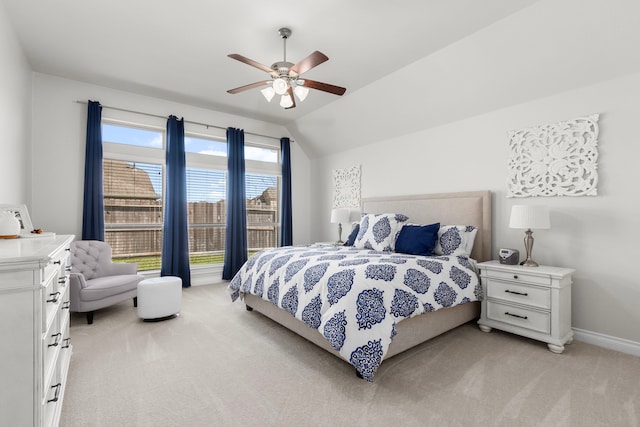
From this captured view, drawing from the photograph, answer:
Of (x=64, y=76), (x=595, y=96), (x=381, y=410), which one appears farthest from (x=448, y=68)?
(x=64, y=76)

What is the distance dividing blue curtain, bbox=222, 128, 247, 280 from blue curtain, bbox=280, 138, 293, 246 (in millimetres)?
857

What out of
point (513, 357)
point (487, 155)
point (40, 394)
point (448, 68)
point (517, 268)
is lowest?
point (513, 357)

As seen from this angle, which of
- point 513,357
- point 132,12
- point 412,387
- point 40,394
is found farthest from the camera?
point 132,12

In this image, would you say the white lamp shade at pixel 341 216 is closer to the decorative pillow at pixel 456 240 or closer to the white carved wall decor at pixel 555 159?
the decorative pillow at pixel 456 240

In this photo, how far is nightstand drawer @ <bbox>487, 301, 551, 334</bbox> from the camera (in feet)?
8.92

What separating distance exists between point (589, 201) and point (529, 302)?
44.3 inches

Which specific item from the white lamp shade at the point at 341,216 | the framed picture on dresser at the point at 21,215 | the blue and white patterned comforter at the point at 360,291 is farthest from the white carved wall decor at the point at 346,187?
the framed picture on dresser at the point at 21,215

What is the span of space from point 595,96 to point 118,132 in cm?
582

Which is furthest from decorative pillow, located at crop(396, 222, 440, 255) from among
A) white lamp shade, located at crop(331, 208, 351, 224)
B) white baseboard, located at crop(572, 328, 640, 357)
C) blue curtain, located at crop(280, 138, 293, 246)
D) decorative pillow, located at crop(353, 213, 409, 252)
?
blue curtain, located at crop(280, 138, 293, 246)

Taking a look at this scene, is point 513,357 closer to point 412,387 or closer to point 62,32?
point 412,387

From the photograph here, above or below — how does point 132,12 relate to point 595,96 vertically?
above

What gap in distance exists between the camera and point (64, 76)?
4.01m

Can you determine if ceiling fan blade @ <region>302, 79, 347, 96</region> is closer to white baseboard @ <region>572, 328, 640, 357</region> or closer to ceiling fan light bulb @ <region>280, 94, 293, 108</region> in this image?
ceiling fan light bulb @ <region>280, 94, 293, 108</region>

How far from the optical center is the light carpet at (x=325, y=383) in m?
1.77
